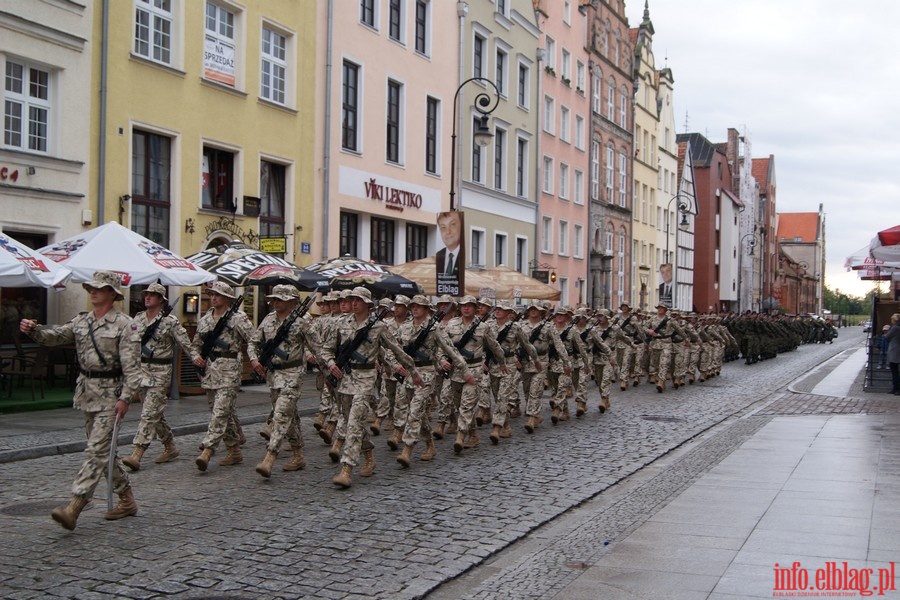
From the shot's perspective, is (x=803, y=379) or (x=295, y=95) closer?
(x=295, y=95)

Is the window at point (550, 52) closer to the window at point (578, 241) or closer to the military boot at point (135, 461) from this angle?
the window at point (578, 241)

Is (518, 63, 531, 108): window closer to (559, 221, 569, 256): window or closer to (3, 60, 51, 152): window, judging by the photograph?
(559, 221, 569, 256): window

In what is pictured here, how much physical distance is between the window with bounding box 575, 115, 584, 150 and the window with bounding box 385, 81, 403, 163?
18397mm

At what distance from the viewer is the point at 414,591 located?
6.34 meters

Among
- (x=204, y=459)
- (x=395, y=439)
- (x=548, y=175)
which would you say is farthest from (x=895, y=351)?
(x=548, y=175)

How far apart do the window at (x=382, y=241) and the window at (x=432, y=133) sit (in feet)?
9.84

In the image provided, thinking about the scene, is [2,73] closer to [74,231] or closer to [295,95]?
[74,231]

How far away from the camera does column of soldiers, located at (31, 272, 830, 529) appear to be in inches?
315

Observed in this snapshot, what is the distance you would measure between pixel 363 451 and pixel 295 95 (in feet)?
54.0

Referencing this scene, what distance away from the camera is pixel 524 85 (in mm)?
41188

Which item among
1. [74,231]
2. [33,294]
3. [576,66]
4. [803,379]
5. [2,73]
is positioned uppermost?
[576,66]

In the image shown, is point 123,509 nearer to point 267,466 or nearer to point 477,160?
point 267,466

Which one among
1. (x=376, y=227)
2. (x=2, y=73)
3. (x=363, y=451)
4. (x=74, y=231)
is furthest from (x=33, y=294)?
(x=376, y=227)

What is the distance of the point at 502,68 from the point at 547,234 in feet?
27.3
